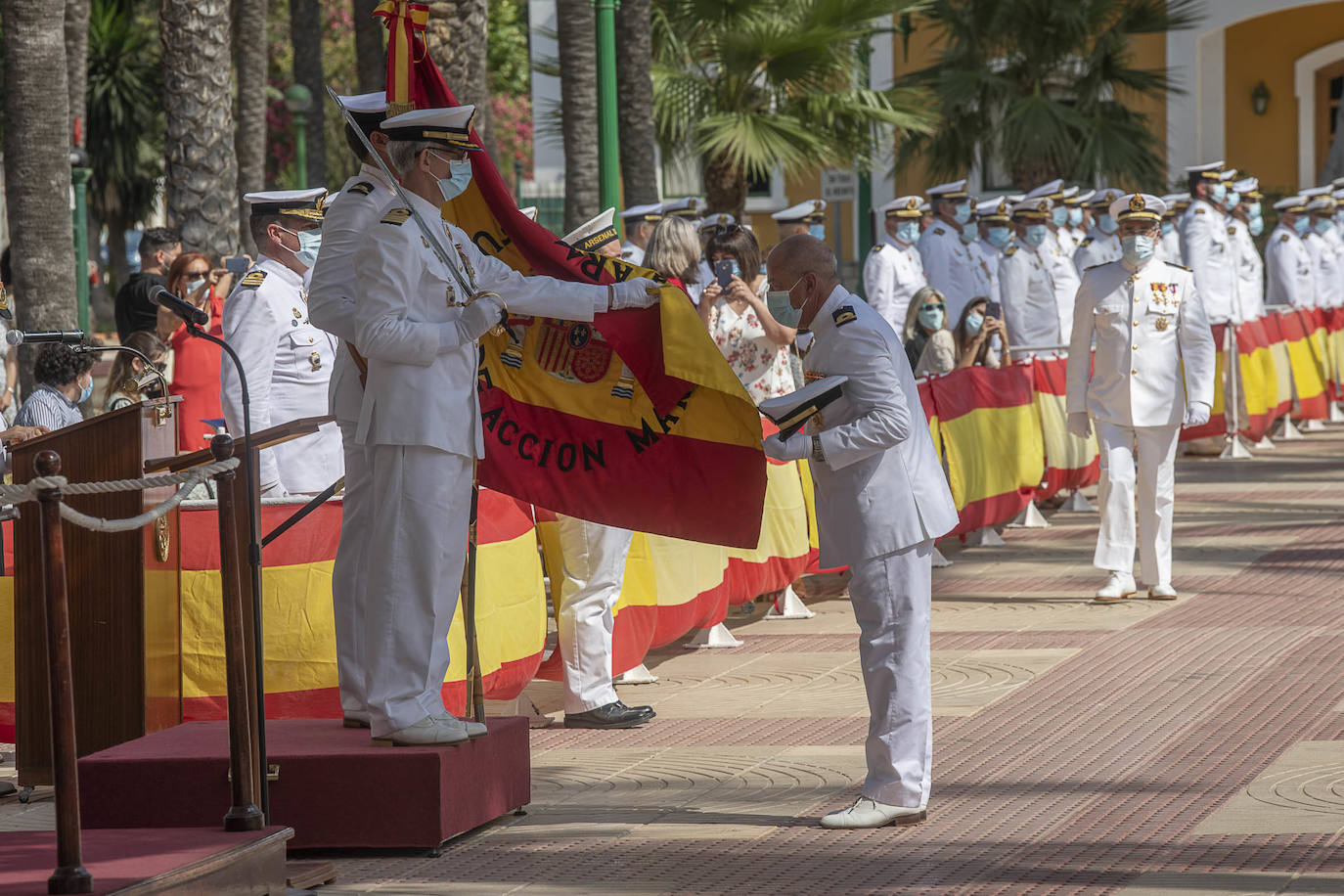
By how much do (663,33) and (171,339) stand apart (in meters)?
14.5

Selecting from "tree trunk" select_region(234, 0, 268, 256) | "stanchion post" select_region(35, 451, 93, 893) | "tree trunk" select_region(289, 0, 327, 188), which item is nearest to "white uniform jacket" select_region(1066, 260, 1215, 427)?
"stanchion post" select_region(35, 451, 93, 893)

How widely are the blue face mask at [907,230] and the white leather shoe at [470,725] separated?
36.5 ft

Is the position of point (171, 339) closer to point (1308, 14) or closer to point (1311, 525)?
point (1311, 525)

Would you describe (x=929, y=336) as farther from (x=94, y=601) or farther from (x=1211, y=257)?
(x=94, y=601)

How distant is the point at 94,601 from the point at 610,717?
2478 millimetres

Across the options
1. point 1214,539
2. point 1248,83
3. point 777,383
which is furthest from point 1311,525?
point 1248,83

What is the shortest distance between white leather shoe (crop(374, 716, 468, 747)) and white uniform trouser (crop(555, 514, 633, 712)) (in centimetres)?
205

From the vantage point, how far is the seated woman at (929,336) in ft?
46.5

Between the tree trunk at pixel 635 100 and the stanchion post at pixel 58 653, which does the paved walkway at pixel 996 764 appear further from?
the tree trunk at pixel 635 100

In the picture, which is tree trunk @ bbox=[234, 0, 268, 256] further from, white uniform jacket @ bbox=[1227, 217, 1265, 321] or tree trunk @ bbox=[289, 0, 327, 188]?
white uniform jacket @ bbox=[1227, 217, 1265, 321]

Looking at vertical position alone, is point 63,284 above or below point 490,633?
above

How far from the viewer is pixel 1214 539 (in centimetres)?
1401

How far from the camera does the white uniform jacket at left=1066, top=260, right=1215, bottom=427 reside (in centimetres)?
1142

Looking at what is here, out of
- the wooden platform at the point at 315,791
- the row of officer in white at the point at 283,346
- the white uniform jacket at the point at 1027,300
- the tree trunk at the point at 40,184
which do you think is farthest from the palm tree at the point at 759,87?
the wooden platform at the point at 315,791
